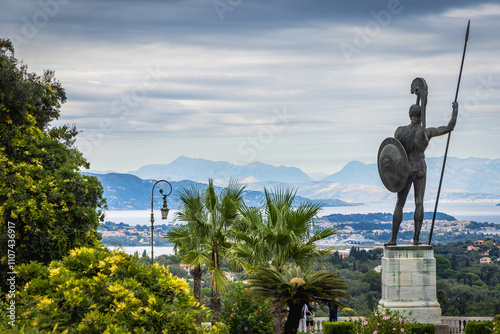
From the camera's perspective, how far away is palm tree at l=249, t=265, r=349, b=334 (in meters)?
11.4

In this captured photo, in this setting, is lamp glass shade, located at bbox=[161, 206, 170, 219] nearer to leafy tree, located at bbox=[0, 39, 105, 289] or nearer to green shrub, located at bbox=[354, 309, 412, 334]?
leafy tree, located at bbox=[0, 39, 105, 289]

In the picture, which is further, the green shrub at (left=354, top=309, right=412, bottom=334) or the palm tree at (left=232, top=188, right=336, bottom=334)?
the green shrub at (left=354, top=309, right=412, bottom=334)

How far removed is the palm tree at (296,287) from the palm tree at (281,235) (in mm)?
1515

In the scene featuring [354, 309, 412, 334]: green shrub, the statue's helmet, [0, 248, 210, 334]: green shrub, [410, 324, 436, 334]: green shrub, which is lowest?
[410, 324, 436, 334]: green shrub

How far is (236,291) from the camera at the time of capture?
15.7 meters

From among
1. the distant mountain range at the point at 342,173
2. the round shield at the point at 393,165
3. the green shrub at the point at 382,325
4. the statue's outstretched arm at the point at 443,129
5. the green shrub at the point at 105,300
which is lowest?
the green shrub at the point at 382,325

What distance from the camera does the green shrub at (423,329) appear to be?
14836 millimetres

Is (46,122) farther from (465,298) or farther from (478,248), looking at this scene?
(478,248)

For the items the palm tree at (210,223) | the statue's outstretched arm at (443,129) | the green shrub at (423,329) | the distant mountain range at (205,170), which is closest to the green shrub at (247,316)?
the palm tree at (210,223)

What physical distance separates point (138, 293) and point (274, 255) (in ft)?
23.7

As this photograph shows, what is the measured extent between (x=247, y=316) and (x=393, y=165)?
5.38 meters

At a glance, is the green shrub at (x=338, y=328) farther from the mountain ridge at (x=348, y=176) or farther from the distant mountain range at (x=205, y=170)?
the distant mountain range at (x=205, y=170)

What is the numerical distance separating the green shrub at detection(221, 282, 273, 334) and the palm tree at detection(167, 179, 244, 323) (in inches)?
44.4

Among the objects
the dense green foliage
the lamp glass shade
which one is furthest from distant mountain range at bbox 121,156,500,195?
the lamp glass shade
